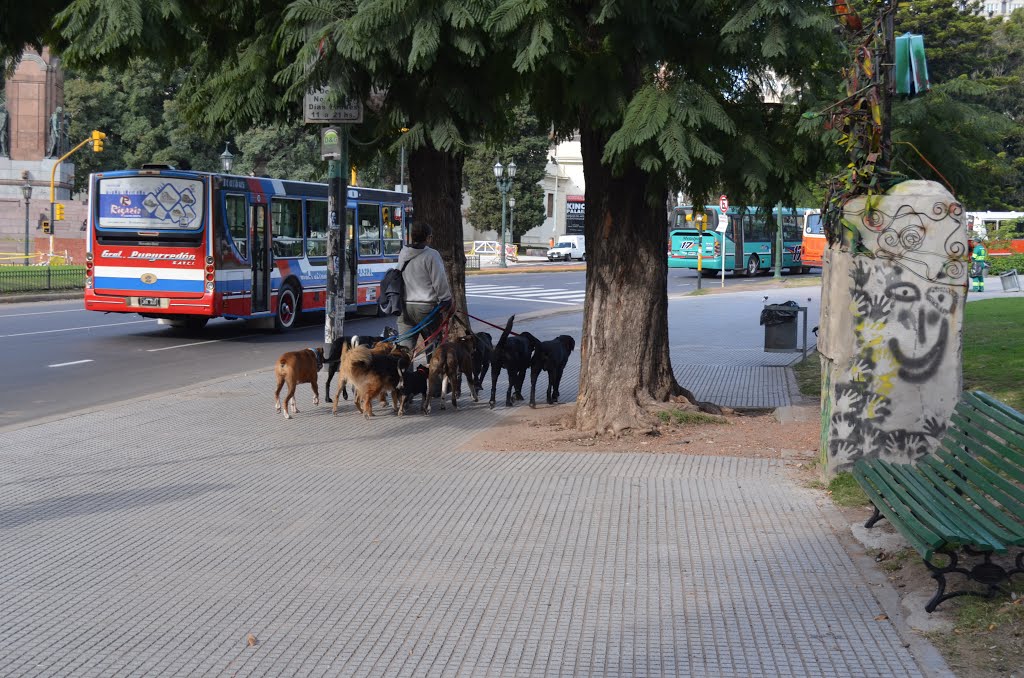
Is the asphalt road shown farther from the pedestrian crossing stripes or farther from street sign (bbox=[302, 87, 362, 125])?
street sign (bbox=[302, 87, 362, 125])

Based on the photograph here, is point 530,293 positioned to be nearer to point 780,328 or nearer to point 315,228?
point 315,228

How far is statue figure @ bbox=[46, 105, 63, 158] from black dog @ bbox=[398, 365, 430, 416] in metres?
43.3

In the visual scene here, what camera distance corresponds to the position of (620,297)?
34.6ft

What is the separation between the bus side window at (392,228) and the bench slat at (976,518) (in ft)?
68.8

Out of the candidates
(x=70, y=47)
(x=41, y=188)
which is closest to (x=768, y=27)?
(x=70, y=47)

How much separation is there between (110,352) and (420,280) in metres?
8.27

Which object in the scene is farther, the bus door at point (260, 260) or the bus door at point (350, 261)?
the bus door at point (260, 260)

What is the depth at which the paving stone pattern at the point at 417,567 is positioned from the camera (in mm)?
4883

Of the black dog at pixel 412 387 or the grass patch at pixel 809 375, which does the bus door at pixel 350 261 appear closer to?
the black dog at pixel 412 387

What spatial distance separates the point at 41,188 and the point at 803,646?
180ft

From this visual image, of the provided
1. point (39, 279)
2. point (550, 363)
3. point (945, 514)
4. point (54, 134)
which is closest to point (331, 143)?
point (550, 363)

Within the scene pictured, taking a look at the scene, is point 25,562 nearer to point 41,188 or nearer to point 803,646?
point 803,646

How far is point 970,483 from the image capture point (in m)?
6.41

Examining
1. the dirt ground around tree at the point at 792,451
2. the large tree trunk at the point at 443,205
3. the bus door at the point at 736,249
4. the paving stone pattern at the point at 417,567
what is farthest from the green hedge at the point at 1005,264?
the paving stone pattern at the point at 417,567
